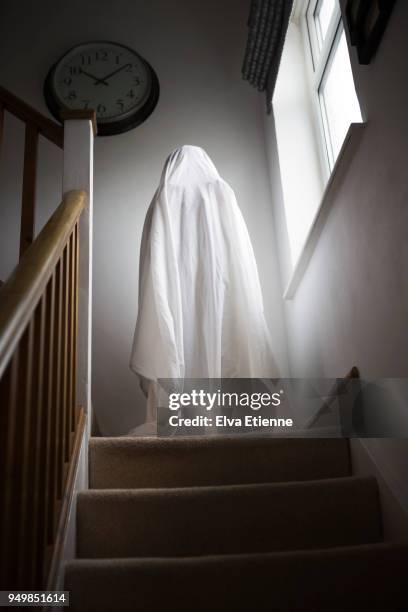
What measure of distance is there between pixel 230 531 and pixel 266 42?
2.67 metres

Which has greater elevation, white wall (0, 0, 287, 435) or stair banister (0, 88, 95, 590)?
white wall (0, 0, 287, 435)

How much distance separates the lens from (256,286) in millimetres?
2686

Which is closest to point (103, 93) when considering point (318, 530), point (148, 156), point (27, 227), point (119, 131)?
point (119, 131)

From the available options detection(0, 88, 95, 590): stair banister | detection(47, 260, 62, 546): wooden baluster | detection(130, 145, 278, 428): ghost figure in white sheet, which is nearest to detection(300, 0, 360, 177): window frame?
detection(130, 145, 278, 428): ghost figure in white sheet

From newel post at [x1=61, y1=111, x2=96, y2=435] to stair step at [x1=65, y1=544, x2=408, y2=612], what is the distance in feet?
2.16

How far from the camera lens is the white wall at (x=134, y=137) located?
339 centimetres

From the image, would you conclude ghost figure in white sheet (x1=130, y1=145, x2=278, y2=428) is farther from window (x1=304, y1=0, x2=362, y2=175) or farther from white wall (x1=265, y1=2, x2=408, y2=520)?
window (x1=304, y1=0, x2=362, y2=175)

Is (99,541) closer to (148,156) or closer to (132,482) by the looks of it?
(132,482)

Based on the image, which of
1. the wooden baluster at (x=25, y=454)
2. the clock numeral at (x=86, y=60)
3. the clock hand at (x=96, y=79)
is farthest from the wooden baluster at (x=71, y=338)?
the clock numeral at (x=86, y=60)

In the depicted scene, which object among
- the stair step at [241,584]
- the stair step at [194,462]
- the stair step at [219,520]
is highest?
the stair step at [194,462]

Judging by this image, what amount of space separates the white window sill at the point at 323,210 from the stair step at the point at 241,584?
1328 millimetres

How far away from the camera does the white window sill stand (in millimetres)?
2137

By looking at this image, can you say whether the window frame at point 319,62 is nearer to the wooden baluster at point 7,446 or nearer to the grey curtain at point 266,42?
the grey curtain at point 266,42

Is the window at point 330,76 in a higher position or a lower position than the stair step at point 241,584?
higher
